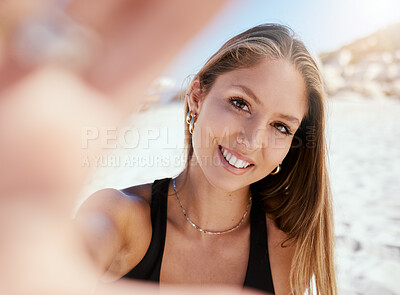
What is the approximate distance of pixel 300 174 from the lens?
6.97 ft

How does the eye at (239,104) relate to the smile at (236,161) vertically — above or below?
above

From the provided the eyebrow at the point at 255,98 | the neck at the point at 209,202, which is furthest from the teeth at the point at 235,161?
the eyebrow at the point at 255,98

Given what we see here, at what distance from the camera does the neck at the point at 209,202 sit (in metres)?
1.97

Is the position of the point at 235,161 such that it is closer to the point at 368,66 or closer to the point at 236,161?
the point at 236,161

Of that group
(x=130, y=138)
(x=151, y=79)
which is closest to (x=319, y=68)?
(x=151, y=79)

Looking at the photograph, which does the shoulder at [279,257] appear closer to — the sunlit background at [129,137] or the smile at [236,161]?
the smile at [236,161]

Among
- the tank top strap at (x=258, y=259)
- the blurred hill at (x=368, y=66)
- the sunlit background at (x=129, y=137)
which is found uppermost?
the blurred hill at (x=368, y=66)

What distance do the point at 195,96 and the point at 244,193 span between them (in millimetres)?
632

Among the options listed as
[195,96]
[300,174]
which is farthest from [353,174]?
[195,96]

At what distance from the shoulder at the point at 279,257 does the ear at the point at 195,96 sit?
80 centimetres

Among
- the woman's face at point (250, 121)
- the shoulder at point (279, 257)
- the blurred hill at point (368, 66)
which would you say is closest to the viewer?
the woman's face at point (250, 121)

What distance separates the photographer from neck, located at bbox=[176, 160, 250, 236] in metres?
1.97

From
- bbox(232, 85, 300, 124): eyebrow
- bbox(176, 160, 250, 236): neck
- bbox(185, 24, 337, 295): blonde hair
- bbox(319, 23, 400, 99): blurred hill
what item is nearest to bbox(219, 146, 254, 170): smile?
bbox(176, 160, 250, 236): neck

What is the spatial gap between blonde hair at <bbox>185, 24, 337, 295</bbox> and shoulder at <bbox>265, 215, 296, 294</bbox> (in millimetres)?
32
